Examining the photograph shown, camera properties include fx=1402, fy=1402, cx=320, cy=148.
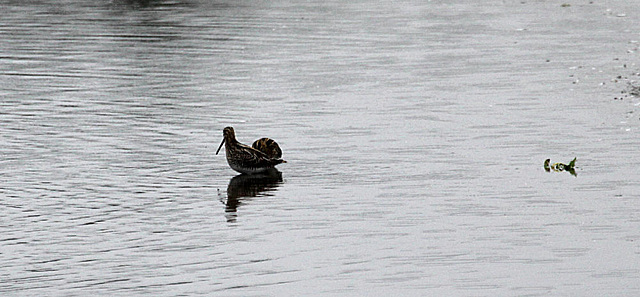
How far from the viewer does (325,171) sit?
1627cm

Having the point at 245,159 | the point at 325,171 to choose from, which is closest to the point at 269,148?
the point at 245,159

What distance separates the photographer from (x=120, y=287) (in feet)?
36.3

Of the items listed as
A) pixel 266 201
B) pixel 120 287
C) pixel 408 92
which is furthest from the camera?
pixel 408 92

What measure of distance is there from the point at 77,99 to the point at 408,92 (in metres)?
5.55

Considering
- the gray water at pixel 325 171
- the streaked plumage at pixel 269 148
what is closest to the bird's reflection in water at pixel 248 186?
the gray water at pixel 325 171

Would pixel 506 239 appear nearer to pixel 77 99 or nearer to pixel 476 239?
pixel 476 239

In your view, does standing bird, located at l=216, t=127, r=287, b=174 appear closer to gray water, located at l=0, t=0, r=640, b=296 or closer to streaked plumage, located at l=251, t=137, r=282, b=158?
gray water, located at l=0, t=0, r=640, b=296

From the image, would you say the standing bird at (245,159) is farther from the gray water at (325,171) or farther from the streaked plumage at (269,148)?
the streaked plumage at (269,148)

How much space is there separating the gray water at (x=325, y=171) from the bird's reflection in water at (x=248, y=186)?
1.9 inches

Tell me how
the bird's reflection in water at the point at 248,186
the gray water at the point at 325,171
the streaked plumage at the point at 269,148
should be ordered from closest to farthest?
the gray water at the point at 325,171 → the bird's reflection in water at the point at 248,186 → the streaked plumage at the point at 269,148

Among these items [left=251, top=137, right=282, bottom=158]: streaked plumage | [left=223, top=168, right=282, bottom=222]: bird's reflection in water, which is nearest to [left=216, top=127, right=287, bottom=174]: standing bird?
[left=223, top=168, right=282, bottom=222]: bird's reflection in water

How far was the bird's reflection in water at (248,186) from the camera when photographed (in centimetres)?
1457

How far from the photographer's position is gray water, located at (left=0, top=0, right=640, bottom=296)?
11.6m

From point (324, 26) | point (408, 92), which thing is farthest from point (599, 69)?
point (324, 26)
